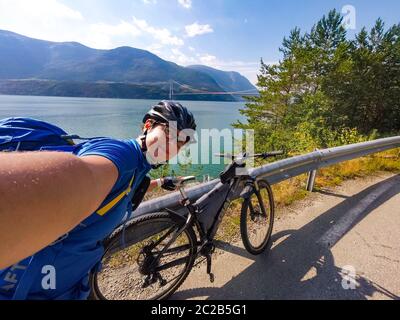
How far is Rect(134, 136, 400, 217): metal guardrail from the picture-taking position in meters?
2.48

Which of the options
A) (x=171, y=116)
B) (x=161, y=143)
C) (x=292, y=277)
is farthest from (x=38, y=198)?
(x=292, y=277)

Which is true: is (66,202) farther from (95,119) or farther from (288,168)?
(95,119)

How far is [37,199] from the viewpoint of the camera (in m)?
0.61

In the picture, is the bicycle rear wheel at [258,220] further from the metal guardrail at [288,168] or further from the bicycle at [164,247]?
the metal guardrail at [288,168]

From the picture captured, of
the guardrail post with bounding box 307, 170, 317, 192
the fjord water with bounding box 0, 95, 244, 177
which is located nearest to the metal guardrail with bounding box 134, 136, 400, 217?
the guardrail post with bounding box 307, 170, 317, 192

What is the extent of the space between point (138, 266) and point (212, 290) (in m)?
0.80

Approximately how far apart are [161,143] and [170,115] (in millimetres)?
333

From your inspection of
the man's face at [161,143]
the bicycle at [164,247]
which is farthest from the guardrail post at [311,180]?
the man's face at [161,143]

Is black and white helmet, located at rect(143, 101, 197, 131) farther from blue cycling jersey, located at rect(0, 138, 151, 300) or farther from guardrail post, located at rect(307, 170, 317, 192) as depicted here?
guardrail post, located at rect(307, 170, 317, 192)

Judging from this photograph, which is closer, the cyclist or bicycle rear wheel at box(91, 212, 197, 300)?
the cyclist
